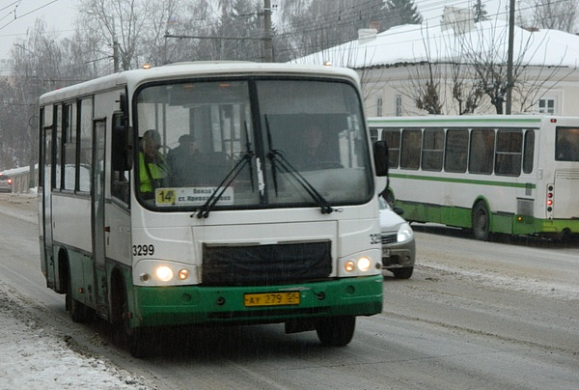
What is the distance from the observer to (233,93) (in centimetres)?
1083

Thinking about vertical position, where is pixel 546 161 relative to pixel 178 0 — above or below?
below

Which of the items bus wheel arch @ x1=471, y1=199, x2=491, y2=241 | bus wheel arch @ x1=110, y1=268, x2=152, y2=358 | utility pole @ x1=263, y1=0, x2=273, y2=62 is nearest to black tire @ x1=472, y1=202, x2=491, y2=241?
bus wheel arch @ x1=471, y1=199, x2=491, y2=241

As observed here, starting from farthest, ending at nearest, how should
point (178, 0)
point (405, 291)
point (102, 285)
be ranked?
point (178, 0) → point (405, 291) → point (102, 285)

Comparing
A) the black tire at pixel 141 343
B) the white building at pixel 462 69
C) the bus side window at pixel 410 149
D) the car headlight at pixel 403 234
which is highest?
the white building at pixel 462 69

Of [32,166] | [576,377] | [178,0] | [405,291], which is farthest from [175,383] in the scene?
[178,0]

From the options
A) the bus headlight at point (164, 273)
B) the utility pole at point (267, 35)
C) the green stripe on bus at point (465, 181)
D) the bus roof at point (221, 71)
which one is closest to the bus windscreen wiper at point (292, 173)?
the bus roof at point (221, 71)

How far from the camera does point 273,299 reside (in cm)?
1038

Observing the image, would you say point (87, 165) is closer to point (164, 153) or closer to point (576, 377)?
point (164, 153)

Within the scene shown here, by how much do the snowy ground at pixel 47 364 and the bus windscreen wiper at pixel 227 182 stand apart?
1436 mm

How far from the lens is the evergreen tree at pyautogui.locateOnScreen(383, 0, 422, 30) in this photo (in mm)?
113062

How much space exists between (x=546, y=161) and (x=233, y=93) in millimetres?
16856

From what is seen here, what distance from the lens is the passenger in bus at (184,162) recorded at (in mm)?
10523

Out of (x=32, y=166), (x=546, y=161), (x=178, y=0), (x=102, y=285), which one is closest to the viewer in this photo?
(x=102, y=285)

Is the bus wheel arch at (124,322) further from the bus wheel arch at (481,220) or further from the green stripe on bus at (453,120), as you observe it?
the bus wheel arch at (481,220)
